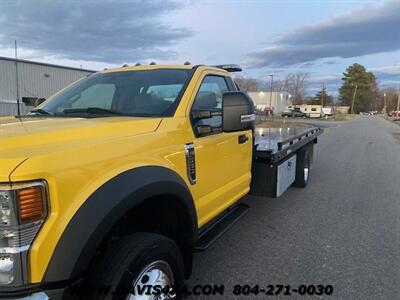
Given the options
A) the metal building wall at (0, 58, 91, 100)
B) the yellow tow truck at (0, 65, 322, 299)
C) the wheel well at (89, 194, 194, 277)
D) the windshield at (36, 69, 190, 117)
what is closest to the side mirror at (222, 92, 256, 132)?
the yellow tow truck at (0, 65, 322, 299)

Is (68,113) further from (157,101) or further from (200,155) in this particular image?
(200,155)

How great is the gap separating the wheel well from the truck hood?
0.50 m

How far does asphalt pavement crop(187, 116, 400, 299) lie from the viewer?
147 inches

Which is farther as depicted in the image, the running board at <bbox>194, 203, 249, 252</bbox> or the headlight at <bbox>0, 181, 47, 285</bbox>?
the running board at <bbox>194, 203, 249, 252</bbox>

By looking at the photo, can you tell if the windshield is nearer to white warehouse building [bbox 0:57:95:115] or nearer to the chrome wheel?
the chrome wheel

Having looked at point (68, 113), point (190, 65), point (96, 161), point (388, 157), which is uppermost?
point (190, 65)

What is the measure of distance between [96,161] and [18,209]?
19.5 inches

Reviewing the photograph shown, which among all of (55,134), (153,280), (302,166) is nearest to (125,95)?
(55,134)

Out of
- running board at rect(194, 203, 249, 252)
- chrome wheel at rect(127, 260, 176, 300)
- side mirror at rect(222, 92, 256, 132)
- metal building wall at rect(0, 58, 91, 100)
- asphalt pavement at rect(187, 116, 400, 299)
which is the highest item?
metal building wall at rect(0, 58, 91, 100)

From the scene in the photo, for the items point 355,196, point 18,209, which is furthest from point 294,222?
point 18,209

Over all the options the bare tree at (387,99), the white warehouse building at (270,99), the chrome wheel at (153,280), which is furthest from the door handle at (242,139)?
the bare tree at (387,99)

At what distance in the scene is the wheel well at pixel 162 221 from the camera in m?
2.61

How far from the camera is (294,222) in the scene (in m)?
5.54

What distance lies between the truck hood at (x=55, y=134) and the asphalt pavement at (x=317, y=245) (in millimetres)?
1727
